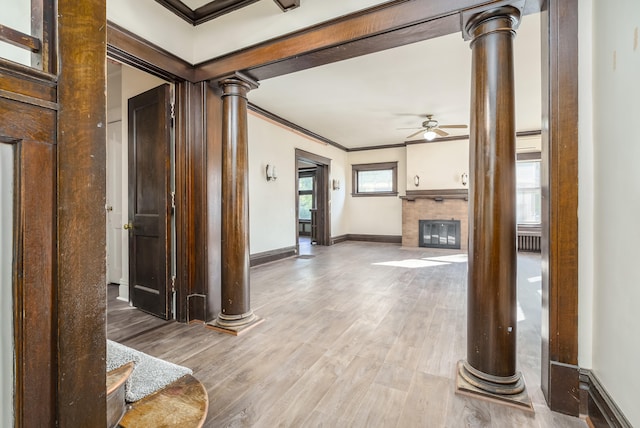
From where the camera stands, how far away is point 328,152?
7.43 m

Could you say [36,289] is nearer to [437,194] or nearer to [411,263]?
[411,263]

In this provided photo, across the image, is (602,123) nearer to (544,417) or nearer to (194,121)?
(544,417)

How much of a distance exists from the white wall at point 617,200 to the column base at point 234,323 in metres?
2.24

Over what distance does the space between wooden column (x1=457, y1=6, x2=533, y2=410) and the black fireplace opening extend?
5.55 m

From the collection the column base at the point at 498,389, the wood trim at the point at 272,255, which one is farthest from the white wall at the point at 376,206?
the column base at the point at 498,389

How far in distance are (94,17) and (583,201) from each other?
208 centimetres

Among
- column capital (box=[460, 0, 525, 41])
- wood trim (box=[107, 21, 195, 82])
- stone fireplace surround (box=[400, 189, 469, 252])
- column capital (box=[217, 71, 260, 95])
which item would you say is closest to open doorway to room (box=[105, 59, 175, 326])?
wood trim (box=[107, 21, 195, 82])

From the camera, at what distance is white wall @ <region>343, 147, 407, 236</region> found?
7.79 metres

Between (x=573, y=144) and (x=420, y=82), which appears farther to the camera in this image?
(x=420, y=82)

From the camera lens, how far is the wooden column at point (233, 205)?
2.55 metres

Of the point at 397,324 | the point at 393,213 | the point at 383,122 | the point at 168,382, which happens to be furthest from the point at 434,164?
the point at 168,382

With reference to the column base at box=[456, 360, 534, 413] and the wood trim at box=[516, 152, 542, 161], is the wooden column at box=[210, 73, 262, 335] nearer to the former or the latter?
the column base at box=[456, 360, 534, 413]

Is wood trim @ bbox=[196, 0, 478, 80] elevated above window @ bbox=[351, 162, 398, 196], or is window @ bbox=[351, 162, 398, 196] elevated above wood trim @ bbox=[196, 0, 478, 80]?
wood trim @ bbox=[196, 0, 478, 80]

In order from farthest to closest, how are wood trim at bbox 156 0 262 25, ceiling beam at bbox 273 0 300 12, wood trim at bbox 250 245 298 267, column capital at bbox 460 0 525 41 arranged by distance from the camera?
wood trim at bbox 250 245 298 267 → wood trim at bbox 156 0 262 25 → ceiling beam at bbox 273 0 300 12 → column capital at bbox 460 0 525 41
